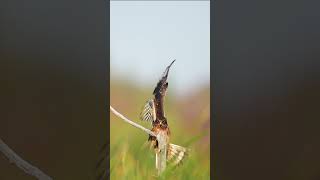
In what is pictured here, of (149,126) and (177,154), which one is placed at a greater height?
(149,126)

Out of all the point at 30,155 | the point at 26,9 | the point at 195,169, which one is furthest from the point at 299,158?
the point at 26,9

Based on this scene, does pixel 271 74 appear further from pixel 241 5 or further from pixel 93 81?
pixel 93 81

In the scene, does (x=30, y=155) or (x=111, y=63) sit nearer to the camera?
(x=30, y=155)

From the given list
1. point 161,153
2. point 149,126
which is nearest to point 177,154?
point 161,153

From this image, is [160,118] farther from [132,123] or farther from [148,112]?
[132,123]

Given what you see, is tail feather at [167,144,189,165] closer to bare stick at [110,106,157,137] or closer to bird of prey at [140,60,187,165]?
bird of prey at [140,60,187,165]

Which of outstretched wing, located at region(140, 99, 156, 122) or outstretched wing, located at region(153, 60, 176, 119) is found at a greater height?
outstretched wing, located at region(153, 60, 176, 119)

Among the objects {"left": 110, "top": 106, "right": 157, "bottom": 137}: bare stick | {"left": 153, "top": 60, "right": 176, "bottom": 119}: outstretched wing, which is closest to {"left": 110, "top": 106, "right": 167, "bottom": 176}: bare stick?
{"left": 110, "top": 106, "right": 157, "bottom": 137}: bare stick

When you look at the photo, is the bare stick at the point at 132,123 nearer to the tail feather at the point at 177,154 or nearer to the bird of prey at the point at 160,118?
the bird of prey at the point at 160,118
